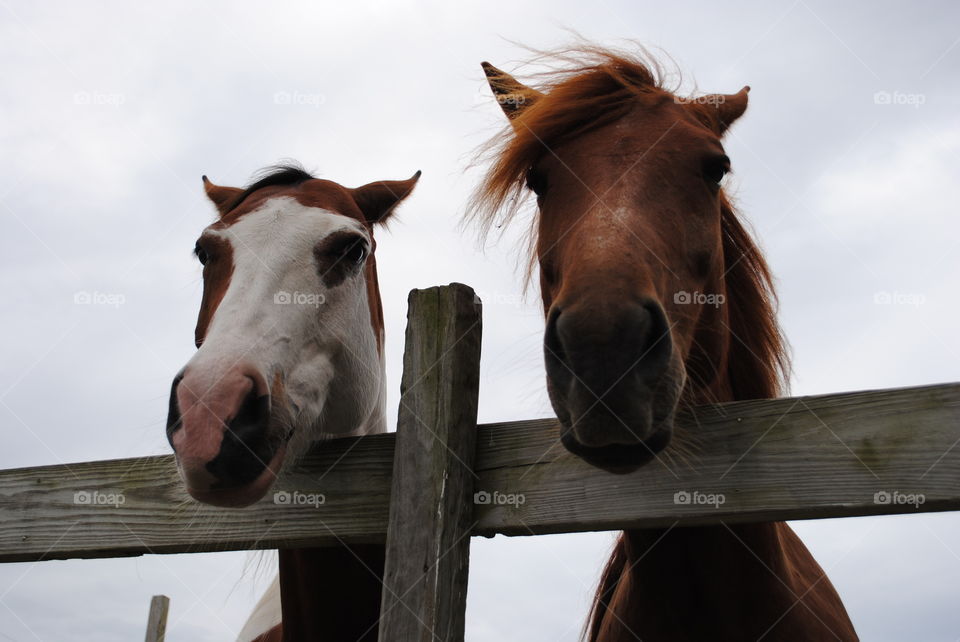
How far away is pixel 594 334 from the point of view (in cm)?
185

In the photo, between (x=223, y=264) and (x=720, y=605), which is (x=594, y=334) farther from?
(x=223, y=264)

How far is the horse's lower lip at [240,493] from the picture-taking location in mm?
2189

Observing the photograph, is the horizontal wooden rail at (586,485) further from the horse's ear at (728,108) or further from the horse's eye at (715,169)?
the horse's ear at (728,108)

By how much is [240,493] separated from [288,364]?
1.87ft

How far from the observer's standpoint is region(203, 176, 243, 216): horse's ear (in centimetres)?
380

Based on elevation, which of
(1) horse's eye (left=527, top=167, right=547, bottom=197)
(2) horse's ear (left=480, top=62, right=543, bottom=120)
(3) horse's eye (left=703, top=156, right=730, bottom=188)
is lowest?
(3) horse's eye (left=703, top=156, right=730, bottom=188)

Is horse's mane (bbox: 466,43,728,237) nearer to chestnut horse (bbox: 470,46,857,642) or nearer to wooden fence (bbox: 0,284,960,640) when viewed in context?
chestnut horse (bbox: 470,46,857,642)

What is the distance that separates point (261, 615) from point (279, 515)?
2.87m

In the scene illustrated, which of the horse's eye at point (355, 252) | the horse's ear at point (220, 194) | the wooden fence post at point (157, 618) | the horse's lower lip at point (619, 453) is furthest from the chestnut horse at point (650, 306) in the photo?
the wooden fence post at point (157, 618)

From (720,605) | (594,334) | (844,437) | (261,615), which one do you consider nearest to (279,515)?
(594,334)

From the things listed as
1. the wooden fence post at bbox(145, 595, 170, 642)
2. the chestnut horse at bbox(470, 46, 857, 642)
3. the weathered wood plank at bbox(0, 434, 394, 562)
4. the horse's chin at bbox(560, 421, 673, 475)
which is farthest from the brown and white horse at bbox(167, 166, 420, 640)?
the wooden fence post at bbox(145, 595, 170, 642)

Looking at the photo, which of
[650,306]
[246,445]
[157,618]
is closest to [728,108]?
[650,306]

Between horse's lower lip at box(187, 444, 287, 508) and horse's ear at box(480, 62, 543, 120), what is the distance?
1.71 metres

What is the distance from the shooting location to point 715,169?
2549 millimetres
